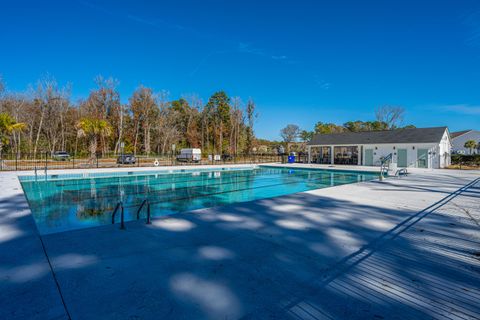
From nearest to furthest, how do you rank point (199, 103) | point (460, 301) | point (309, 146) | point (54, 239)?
point (460, 301) → point (54, 239) → point (309, 146) → point (199, 103)

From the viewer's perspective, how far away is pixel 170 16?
16.9 metres

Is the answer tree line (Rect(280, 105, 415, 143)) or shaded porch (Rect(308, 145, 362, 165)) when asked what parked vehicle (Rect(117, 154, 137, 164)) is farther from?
tree line (Rect(280, 105, 415, 143))

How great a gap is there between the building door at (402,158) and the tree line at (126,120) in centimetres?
1919

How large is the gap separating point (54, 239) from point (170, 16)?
1709cm

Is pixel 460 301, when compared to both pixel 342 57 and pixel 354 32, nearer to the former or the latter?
pixel 354 32

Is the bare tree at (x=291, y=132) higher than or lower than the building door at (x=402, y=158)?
higher

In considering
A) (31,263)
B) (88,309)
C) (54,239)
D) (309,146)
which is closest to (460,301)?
(88,309)

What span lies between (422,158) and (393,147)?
2159 mm

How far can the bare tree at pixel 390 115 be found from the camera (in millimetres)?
40188

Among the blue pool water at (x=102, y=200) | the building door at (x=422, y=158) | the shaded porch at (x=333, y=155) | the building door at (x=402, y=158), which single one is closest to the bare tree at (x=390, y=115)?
the shaded porch at (x=333, y=155)

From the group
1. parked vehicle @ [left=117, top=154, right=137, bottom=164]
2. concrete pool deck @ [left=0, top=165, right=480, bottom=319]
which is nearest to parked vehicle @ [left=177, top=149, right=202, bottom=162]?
parked vehicle @ [left=117, top=154, right=137, bottom=164]

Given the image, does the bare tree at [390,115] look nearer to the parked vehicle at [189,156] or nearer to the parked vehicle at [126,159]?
the parked vehicle at [189,156]

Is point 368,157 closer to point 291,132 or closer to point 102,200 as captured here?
point 102,200

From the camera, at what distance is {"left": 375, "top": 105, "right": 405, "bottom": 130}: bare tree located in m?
40.2
